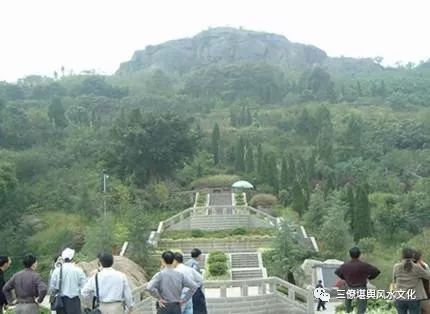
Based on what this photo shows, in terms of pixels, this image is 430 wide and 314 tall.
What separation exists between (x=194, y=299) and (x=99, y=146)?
39.6 m

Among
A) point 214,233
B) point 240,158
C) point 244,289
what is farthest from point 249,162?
point 244,289

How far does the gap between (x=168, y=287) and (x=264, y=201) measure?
3170 centimetres

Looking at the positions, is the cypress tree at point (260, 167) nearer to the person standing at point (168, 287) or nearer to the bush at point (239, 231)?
the bush at point (239, 231)

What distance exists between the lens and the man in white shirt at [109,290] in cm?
792

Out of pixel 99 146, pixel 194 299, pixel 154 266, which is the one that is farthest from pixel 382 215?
pixel 194 299

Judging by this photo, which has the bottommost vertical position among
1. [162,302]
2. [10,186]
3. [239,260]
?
[239,260]

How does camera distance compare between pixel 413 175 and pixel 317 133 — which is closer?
pixel 413 175

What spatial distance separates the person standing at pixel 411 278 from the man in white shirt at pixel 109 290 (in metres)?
3.31

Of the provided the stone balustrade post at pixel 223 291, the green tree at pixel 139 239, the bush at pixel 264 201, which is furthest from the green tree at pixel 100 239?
the bush at pixel 264 201

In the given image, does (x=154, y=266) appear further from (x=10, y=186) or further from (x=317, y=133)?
(x=317, y=133)

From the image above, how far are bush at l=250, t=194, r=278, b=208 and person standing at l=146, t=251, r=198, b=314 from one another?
103ft

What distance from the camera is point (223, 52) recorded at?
387 feet

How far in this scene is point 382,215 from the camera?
111ft

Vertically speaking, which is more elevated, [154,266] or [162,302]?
[162,302]
